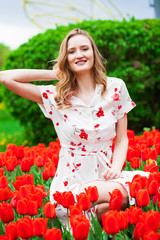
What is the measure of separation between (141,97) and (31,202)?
201 inches

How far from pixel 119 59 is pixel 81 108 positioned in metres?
3.59

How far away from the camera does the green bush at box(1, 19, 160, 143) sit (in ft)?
18.1

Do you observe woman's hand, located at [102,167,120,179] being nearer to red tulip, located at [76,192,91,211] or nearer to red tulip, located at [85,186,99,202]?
red tulip, located at [85,186,99,202]

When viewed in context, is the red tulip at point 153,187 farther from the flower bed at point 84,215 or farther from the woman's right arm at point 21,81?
the woman's right arm at point 21,81

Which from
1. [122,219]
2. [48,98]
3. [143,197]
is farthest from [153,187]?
[48,98]

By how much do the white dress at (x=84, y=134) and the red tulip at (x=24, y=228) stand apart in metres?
0.85

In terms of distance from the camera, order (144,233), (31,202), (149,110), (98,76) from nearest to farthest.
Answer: (144,233)
(31,202)
(98,76)
(149,110)

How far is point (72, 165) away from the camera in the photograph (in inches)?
93.3

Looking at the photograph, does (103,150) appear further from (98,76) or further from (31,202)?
(31,202)

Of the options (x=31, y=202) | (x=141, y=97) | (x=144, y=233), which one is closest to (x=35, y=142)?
(x=141, y=97)

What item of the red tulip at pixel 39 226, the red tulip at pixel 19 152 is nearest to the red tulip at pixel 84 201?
the red tulip at pixel 39 226

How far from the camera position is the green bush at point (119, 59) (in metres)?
5.52

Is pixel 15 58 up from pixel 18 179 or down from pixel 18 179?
up

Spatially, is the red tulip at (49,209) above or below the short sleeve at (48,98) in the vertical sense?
below
